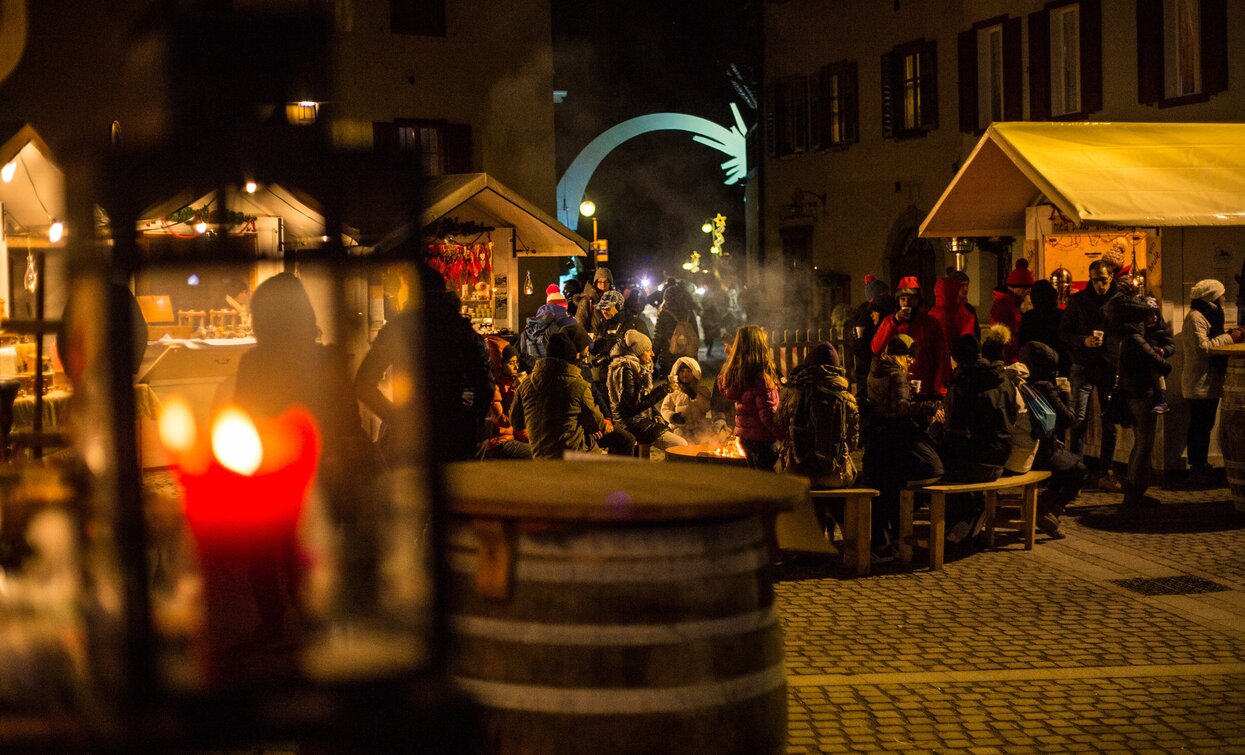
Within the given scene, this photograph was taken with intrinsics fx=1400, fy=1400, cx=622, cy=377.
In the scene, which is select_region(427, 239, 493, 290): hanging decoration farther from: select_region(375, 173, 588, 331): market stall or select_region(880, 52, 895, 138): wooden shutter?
select_region(880, 52, 895, 138): wooden shutter

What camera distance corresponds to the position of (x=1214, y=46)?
1828 centimetres

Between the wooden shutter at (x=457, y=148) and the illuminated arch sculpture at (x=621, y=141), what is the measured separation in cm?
500

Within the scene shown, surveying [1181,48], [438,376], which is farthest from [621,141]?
[438,376]

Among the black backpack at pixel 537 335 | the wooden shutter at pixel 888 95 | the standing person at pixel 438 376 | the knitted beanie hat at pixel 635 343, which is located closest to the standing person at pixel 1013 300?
A: the knitted beanie hat at pixel 635 343

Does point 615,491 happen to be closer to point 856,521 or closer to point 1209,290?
point 856,521

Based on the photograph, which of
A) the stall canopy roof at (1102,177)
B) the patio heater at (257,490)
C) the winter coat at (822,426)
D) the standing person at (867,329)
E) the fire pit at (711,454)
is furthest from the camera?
the standing person at (867,329)

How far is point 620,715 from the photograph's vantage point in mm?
3297

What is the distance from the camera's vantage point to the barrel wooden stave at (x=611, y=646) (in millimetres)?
3301

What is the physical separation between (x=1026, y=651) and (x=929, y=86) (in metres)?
20.1

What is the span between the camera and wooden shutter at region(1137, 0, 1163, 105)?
64.1 ft

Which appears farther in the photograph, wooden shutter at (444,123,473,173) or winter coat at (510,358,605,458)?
wooden shutter at (444,123,473,173)

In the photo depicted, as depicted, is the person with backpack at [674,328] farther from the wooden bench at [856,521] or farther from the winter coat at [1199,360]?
the wooden bench at [856,521]

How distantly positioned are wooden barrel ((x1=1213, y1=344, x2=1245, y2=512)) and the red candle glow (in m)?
8.12

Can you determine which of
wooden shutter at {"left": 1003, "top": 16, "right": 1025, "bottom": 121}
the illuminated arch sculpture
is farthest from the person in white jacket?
the illuminated arch sculpture
